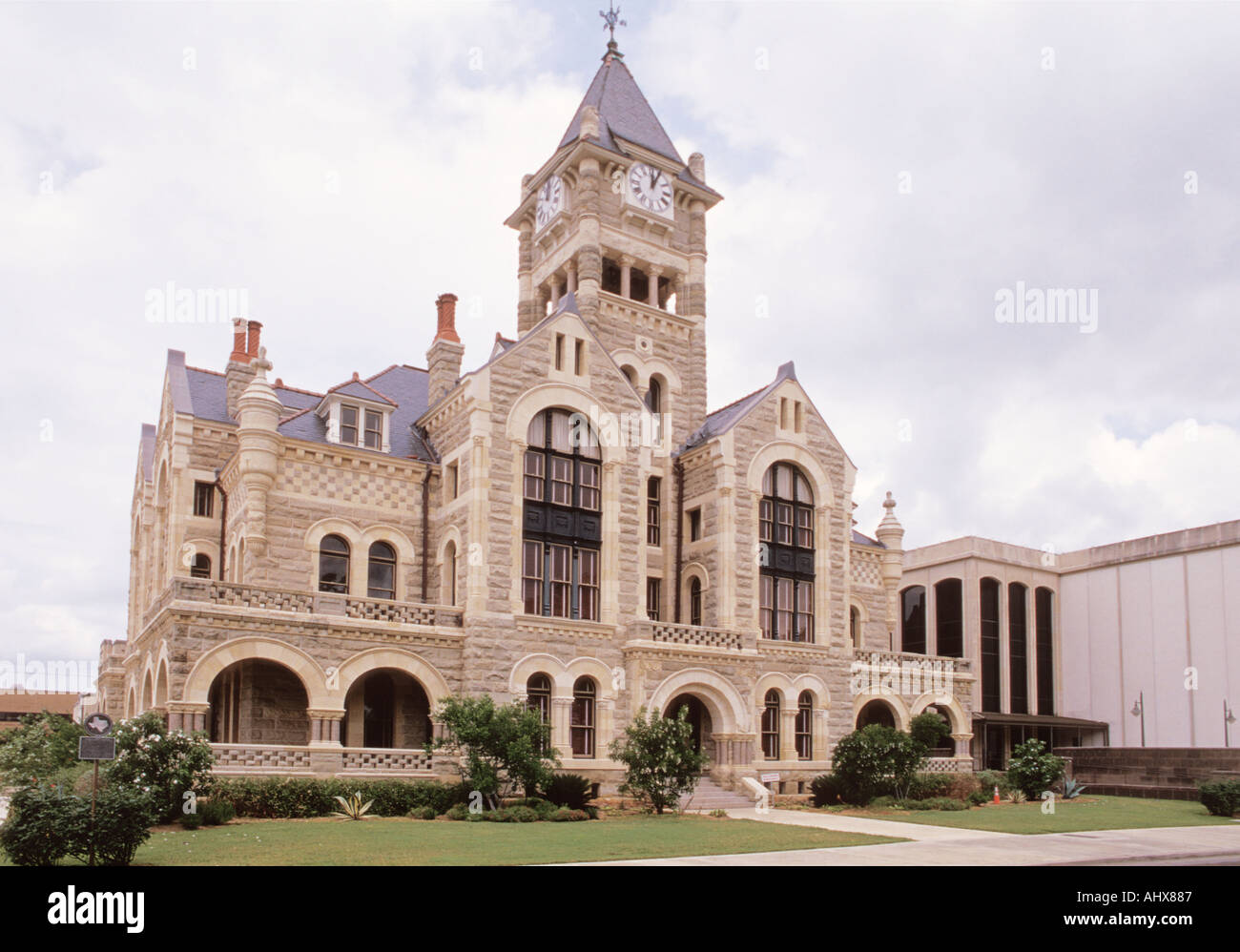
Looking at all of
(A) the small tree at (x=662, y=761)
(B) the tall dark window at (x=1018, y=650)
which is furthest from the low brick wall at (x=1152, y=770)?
(A) the small tree at (x=662, y=761)

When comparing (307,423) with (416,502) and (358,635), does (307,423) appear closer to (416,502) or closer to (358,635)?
(416,502)

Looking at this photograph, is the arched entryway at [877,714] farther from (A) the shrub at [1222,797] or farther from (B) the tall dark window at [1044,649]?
(B) the tall dark window at [1044,649]

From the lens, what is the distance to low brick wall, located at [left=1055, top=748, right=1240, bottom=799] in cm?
3947

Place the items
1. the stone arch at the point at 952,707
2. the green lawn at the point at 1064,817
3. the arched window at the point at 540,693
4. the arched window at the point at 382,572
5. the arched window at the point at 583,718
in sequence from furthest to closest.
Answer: the stone arch at the point at 952,707 < the arched window at the point at 382,572 < the arched window at the point at 583,718 < the arched window at the point at 540,693 < the green lawn at the point at 1064,817

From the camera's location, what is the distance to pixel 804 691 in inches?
1516

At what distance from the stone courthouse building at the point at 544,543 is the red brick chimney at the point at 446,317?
100 mm

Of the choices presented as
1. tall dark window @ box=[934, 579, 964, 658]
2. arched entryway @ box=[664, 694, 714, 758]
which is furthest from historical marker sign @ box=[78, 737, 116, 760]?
tall dark window @ box=[934, 579, 964, 658]

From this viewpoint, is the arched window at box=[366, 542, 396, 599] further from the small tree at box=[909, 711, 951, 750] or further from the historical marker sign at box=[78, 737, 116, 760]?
the small tree at box=[909, 711, 951, 750]

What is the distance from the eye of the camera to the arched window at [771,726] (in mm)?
37156

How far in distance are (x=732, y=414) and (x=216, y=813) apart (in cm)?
2275

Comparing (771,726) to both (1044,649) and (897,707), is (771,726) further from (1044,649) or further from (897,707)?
(1044,649)

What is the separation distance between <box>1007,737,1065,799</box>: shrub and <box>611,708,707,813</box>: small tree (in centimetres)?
A: 1265

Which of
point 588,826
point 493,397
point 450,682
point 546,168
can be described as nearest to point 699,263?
point 546,168

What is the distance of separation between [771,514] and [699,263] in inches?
442
